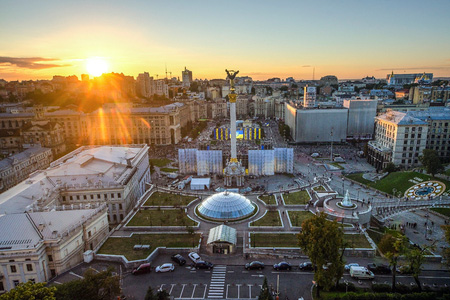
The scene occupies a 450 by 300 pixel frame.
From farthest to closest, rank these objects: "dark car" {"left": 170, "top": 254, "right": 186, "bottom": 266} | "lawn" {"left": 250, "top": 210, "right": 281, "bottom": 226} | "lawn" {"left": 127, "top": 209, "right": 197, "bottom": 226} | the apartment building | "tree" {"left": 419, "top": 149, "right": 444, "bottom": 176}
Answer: the apartment building
"tree" {"left": 419, "top": 149, "right": 444, "bottom": 176}
"lawn" {"left": 127, "top": 209, "right": 197, "bottom": 226}
"lawn" {"left": 250, "top": 210, "right": 281, "bottom": 226}
"dark car" {"left": 170, "top": 254, "right": 186, "bottom": 266}

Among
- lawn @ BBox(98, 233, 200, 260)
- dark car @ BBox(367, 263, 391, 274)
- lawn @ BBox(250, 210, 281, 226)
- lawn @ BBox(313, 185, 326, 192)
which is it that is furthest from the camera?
lawn @ BBox(313, 185, 326, 192)

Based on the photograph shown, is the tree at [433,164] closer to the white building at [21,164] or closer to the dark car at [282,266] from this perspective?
the dark car at [282,266]

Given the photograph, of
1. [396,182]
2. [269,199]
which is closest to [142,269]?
[269,199]

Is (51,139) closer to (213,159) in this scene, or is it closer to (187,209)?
(213,159)

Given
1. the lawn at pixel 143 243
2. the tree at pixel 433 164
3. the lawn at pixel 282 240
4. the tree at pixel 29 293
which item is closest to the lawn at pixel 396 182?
the tree at pixel 433 164

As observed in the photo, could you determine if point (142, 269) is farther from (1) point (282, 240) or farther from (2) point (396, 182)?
(2) point (396, 182)

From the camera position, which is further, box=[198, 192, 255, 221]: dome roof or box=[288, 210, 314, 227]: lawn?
box=[198, 192, 255, 221]: dome roof

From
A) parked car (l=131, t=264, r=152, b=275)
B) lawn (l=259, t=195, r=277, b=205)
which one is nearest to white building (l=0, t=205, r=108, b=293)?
parked car (l=131, t=264, r=152, b=275)

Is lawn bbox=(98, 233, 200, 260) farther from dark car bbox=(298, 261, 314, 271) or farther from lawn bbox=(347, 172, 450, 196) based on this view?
lawn bbox=(347, 172, 450, 196)
